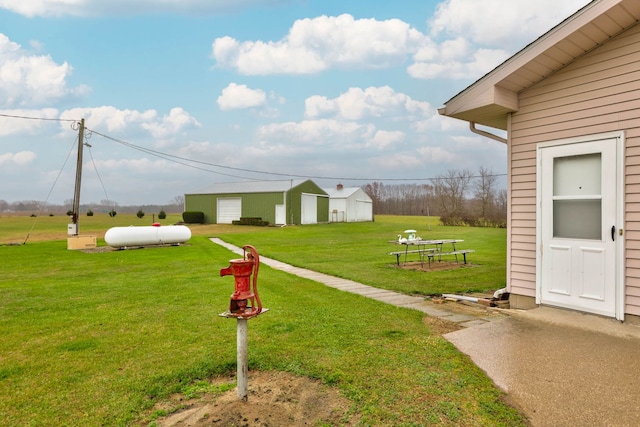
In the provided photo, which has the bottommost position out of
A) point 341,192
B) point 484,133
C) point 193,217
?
point 193,217

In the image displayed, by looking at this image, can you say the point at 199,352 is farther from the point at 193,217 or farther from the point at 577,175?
the point at 193,217

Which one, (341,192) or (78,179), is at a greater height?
(341,192)

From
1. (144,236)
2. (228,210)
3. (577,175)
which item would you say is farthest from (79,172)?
(577,175)

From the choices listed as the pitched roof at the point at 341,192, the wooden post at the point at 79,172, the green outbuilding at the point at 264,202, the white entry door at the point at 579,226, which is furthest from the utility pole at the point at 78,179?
the pitched roof at the point at 341,192

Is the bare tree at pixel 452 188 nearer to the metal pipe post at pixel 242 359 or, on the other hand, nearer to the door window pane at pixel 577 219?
the door window pane at pixel 577 219

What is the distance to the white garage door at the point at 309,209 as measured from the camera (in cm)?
3388

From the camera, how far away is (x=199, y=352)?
364cm

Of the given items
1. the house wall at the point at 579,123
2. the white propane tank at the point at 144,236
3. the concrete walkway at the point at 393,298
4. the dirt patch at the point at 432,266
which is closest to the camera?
the house wall at the point at 579,123

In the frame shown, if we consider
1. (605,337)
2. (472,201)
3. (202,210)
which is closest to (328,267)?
(605,337)

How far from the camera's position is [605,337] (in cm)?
388

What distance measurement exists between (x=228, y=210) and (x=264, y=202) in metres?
4.05

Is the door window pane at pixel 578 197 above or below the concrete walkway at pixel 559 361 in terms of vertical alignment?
above

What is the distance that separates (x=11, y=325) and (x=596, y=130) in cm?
764

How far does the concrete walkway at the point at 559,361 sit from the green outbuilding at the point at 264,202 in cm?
2741
